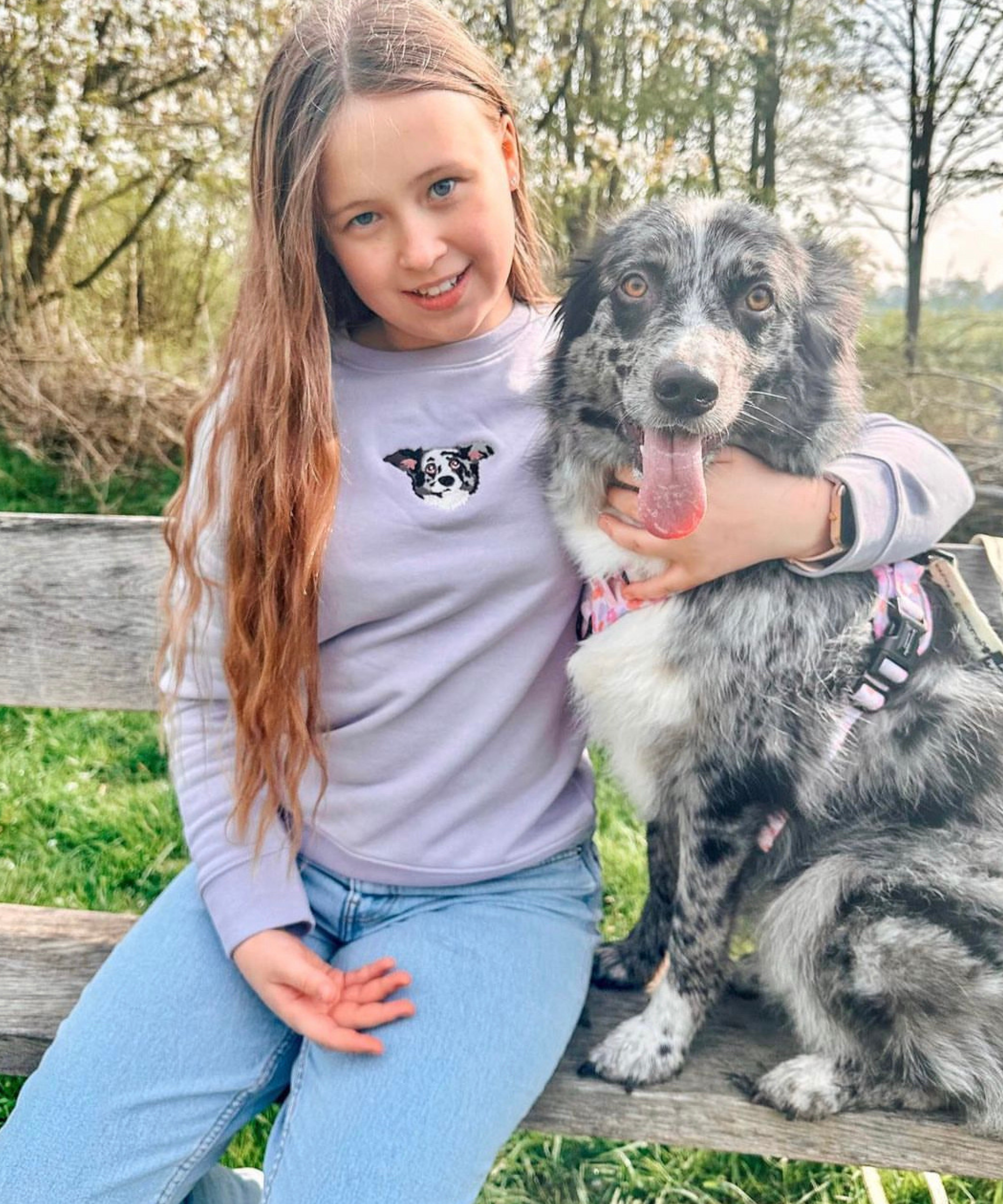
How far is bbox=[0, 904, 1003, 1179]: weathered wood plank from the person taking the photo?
1508 millimetres

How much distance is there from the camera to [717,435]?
5.07ft

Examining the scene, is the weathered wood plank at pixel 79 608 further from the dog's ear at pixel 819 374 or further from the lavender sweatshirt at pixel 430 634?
the dog's ear at pixel 819 374

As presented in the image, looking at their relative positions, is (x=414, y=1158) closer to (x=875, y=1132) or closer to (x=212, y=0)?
(x=875, y=1132)

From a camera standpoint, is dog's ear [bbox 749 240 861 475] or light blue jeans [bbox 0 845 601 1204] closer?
light blue jeans [bbox 0 845 601 1204]

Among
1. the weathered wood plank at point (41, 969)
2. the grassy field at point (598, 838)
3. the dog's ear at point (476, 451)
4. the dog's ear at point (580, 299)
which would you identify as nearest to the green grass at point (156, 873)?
the grassy field at point (598, 838)

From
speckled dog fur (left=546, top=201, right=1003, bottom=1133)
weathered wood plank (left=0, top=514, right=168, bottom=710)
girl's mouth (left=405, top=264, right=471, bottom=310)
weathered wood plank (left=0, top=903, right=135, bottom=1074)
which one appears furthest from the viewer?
weathered wood plank (left=0, top=514, right=168, bottom=710)

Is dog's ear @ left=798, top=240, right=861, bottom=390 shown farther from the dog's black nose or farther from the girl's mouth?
the girl's mouth

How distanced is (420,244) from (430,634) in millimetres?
594

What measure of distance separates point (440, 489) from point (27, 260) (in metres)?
2.99

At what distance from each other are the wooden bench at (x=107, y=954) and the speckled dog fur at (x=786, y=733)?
0.14 ft

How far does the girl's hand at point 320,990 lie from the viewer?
1.47 metres

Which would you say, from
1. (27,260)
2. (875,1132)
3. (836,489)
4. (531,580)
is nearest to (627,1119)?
(875,1132)

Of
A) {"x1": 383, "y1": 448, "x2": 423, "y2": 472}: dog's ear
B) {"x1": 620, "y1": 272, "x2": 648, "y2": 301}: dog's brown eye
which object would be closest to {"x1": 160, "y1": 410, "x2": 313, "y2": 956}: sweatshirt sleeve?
{"x1": 383, "y1": 448, "x2": 423, "y2": 472}: dog's ear

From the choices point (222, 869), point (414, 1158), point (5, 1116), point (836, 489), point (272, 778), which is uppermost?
point (836, 489)
